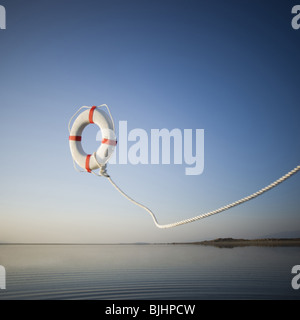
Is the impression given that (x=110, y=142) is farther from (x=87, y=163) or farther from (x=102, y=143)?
(x=87, y=163)

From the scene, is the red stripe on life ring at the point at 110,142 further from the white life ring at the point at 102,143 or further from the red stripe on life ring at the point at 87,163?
the red stripe on life ring at the point at 87,163

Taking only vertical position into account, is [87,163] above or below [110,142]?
below

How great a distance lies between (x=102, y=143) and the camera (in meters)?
3.71

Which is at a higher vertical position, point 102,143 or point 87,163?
point 102,143

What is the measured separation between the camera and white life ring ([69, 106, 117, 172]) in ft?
12.2

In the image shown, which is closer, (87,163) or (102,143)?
(102,143)

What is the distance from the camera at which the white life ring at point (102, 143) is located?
371cm

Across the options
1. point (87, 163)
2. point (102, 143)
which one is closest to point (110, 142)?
point (102, 143)

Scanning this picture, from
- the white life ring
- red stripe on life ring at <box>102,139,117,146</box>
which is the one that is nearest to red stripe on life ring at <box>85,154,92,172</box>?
the white life ring

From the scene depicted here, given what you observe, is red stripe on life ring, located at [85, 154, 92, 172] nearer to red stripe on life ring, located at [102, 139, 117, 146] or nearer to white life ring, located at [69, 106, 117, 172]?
white life ring, located at [69, 106, 117, 172]
